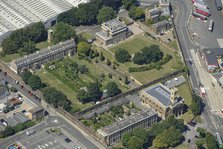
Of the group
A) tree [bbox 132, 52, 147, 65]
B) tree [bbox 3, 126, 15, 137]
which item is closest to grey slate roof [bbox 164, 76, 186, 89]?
tree [bbox 132, 52, 147, 65]

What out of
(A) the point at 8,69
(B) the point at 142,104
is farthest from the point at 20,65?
(B) the point at 142,104

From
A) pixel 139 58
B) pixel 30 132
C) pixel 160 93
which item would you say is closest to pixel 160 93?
pixel 160 93

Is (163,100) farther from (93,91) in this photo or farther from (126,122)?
(93,91)

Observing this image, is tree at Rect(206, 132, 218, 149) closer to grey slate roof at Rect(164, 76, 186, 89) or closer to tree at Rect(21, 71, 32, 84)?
grey slate roof at Rect(164, 76, 186, 89)

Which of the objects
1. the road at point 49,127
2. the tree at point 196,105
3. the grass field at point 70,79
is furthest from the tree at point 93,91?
the tree at point 196,105

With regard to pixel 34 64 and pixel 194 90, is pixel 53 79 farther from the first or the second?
pixel 194 90
